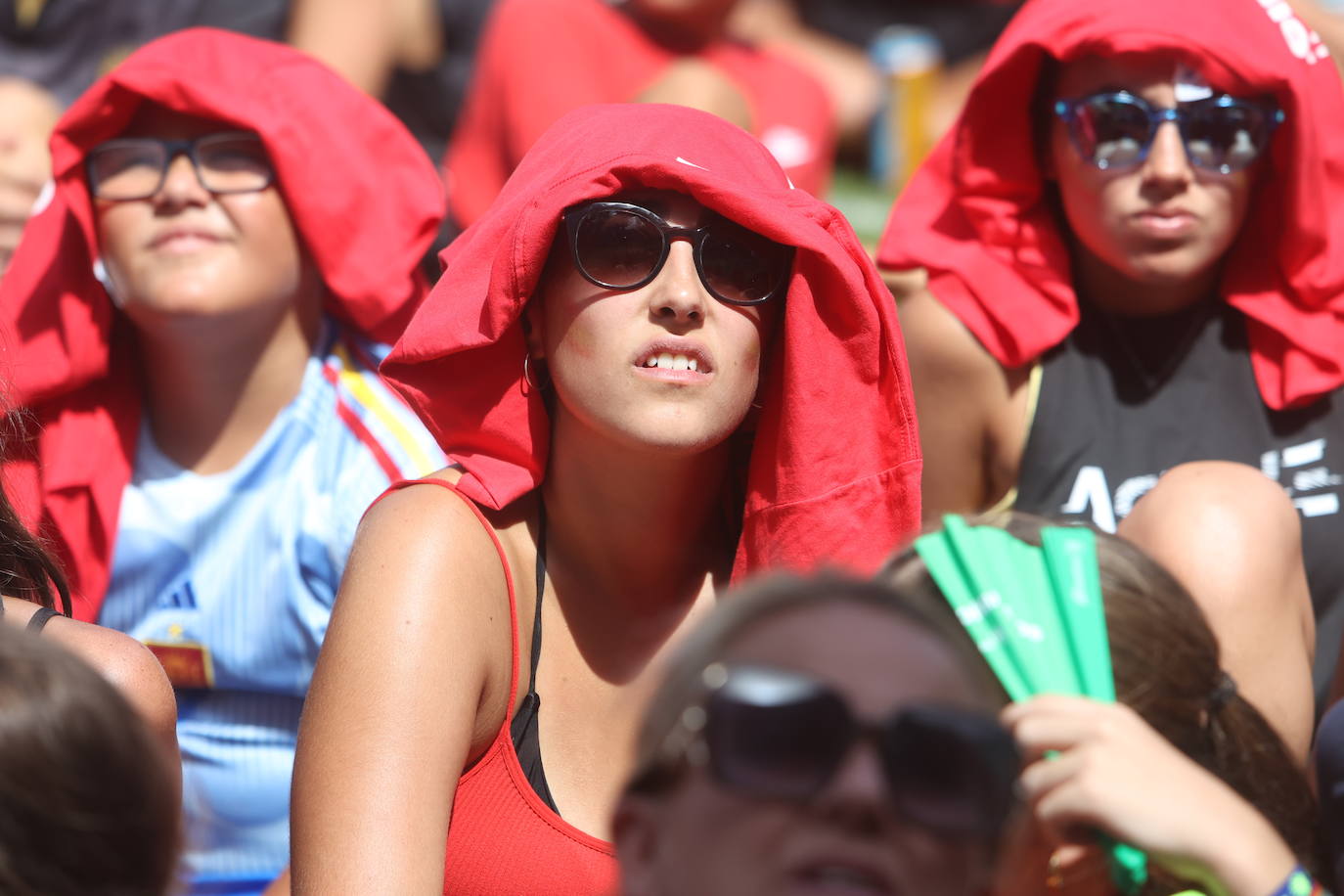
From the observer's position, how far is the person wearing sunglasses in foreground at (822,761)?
985mm

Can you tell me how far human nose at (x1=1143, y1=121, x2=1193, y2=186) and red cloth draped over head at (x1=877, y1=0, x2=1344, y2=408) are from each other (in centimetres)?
11

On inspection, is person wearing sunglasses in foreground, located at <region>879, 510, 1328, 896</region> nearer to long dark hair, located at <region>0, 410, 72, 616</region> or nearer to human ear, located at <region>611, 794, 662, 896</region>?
human ear, located at <region>611, 794, 662, 896</region>

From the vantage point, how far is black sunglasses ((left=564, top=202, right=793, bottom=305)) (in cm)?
204

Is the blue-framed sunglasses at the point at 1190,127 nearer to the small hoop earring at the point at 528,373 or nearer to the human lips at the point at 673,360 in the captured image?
the human lips at the point at 673,360

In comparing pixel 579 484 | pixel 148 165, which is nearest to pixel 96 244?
pixel 148 165

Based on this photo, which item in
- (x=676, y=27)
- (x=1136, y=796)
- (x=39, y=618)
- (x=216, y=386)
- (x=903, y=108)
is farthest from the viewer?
(x=903, y=108)

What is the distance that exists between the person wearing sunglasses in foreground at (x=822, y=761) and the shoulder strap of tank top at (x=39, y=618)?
1032mm

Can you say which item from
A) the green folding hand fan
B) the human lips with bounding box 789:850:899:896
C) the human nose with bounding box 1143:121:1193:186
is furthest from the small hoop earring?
the human lips with bounding box 789:850:899:896

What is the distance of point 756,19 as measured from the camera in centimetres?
539

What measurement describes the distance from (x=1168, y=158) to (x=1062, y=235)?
0.32m

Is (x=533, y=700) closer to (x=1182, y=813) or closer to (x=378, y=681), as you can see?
(x=378, y=681)

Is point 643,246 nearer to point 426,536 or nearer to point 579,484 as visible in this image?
point 579,484

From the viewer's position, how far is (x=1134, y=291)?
288 cm

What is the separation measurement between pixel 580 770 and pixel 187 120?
149 cm
